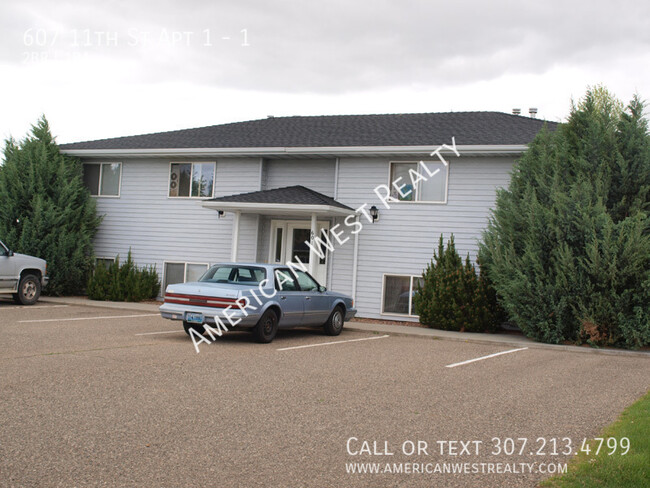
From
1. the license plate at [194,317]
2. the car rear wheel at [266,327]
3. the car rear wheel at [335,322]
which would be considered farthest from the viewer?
the car rear wheel at [335,322]

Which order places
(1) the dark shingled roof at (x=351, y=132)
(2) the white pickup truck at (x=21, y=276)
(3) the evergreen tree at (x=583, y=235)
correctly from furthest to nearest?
(1) the dark shingled roof at (x=351, y=132) → (2) the white pickup truck at (x=21, y=276) → (3) the evergreen tree at (x=583, y=235)

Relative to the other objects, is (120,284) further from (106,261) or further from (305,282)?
(305,282)

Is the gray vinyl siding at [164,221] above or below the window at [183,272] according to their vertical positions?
above

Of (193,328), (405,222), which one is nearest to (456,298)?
(405,222)

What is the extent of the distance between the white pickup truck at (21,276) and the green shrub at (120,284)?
7.20ft

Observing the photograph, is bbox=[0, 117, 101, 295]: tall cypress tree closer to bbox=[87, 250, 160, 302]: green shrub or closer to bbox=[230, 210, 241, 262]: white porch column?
bbox=[87, 250, 160, 302]: green shrub

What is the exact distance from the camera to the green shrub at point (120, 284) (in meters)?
19.2

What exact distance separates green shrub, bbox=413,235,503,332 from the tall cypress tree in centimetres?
1072

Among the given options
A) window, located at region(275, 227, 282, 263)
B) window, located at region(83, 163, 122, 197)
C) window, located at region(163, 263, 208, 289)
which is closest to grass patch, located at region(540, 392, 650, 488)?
window, located at region(275, 227, 282, 263)

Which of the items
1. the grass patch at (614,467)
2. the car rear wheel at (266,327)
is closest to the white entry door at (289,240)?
the car rear wheel at (266,327)

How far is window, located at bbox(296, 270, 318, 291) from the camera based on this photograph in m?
12.8

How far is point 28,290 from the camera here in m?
16.8

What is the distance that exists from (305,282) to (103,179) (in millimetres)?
11204

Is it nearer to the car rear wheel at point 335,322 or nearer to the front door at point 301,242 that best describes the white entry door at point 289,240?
the front door at point 301,242
